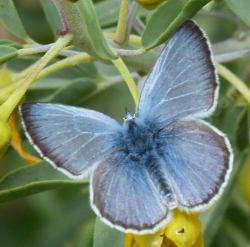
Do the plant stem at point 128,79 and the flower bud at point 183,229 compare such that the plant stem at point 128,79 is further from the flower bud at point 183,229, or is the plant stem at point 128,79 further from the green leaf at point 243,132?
the green leaf at point 243,132

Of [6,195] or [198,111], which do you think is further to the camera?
[6,195]

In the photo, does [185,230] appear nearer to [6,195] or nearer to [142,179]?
[142,179]

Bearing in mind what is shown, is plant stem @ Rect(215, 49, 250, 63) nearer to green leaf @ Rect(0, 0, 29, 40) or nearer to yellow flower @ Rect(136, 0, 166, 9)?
yellow flower @ Rect(136, 0, 166, 9)

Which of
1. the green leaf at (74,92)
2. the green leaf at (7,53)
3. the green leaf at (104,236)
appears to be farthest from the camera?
the green leaf at (74,92)

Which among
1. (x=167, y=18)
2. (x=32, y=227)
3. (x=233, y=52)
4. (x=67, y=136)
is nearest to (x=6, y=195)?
(x=67, y=136)

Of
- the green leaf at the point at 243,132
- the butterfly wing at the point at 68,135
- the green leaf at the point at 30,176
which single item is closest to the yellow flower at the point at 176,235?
the butterfly wing at the point at 68,135

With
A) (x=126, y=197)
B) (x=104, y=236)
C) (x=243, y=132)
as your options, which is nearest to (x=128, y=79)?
(x=126, y=197)

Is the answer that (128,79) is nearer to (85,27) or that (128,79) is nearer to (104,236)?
(85,27)
